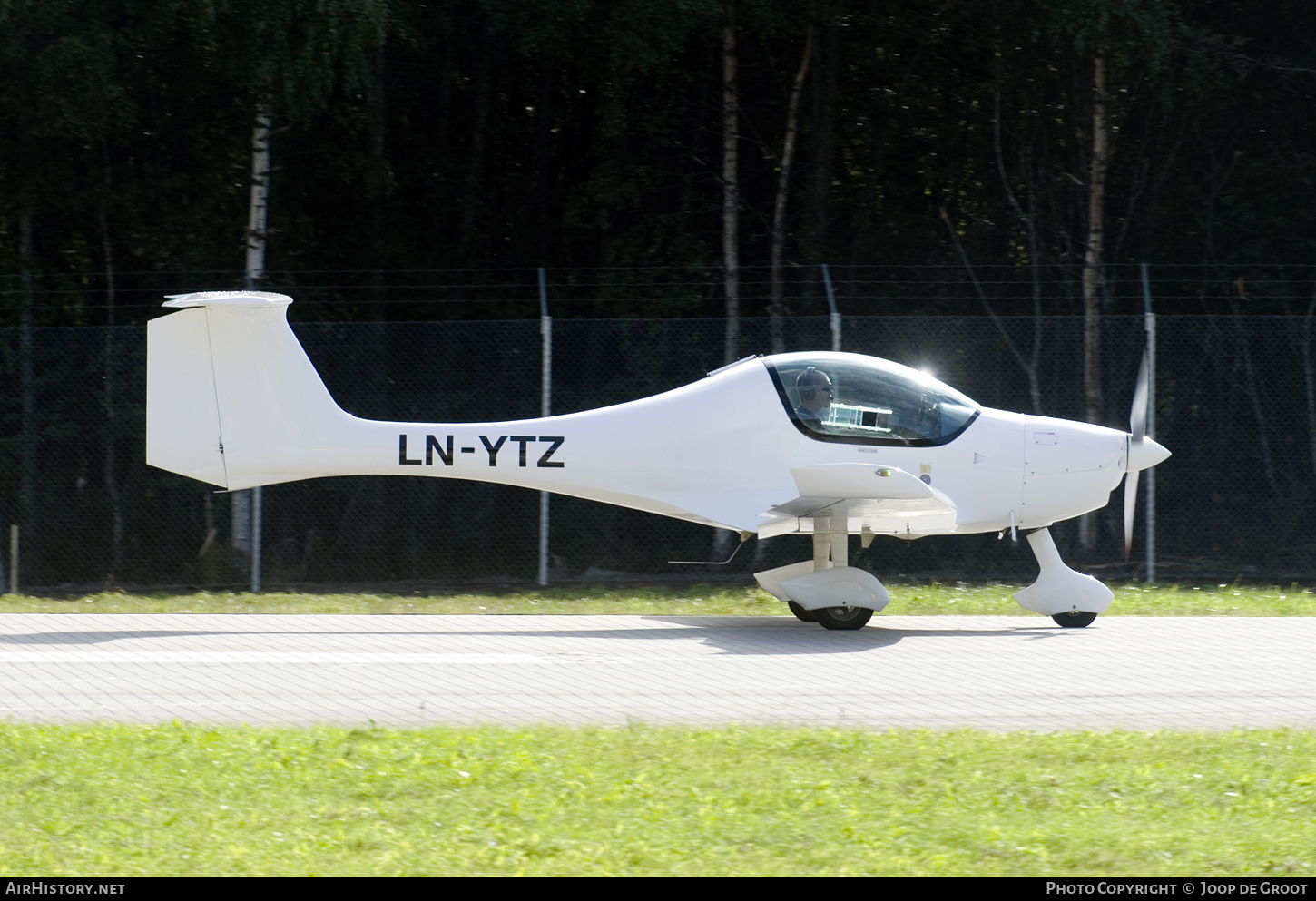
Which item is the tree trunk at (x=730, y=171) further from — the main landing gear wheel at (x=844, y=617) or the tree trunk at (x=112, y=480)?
the tree trunk at (x=112, y=480)

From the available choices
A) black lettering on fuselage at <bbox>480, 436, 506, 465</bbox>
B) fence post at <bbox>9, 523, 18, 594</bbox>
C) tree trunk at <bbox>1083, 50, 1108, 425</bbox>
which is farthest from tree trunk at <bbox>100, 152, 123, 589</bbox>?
tree trunk at <bbox>1083, 50, 1108, 425</bbox>

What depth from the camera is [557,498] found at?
588 inches

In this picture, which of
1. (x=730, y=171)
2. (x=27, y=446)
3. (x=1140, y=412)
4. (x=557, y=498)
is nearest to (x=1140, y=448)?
(x=1140, y=412)

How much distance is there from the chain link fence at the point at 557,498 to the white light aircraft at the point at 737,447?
149 inches

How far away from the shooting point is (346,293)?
1647 centimetres

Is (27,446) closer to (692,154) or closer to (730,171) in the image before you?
(730,171)

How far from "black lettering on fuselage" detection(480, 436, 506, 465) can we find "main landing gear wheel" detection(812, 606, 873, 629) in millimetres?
2725

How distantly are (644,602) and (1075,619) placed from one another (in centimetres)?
391

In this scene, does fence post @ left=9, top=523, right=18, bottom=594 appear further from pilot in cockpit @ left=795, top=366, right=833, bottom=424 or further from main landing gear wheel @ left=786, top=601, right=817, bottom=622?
pilot in cockpit @ left=795, top=366, right=833, bottom=424

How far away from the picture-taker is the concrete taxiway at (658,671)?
698 cm

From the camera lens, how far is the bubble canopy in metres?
9.91

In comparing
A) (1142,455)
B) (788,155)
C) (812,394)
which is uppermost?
(788,155)

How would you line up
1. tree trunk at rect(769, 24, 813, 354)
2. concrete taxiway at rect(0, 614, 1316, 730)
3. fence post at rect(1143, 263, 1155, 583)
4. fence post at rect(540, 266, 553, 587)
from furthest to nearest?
tree trunk at rect(769, 24, 813, 354) → fence post at rect(1143, 263, 1155, 583) → fence post at rect(540, 266, 553, 587) → concrete taxiway at rect(0, 614, 1316, 730)

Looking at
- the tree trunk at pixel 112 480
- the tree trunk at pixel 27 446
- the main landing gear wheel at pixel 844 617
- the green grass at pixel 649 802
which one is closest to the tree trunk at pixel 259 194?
the tree trunk at pixel 112 480
